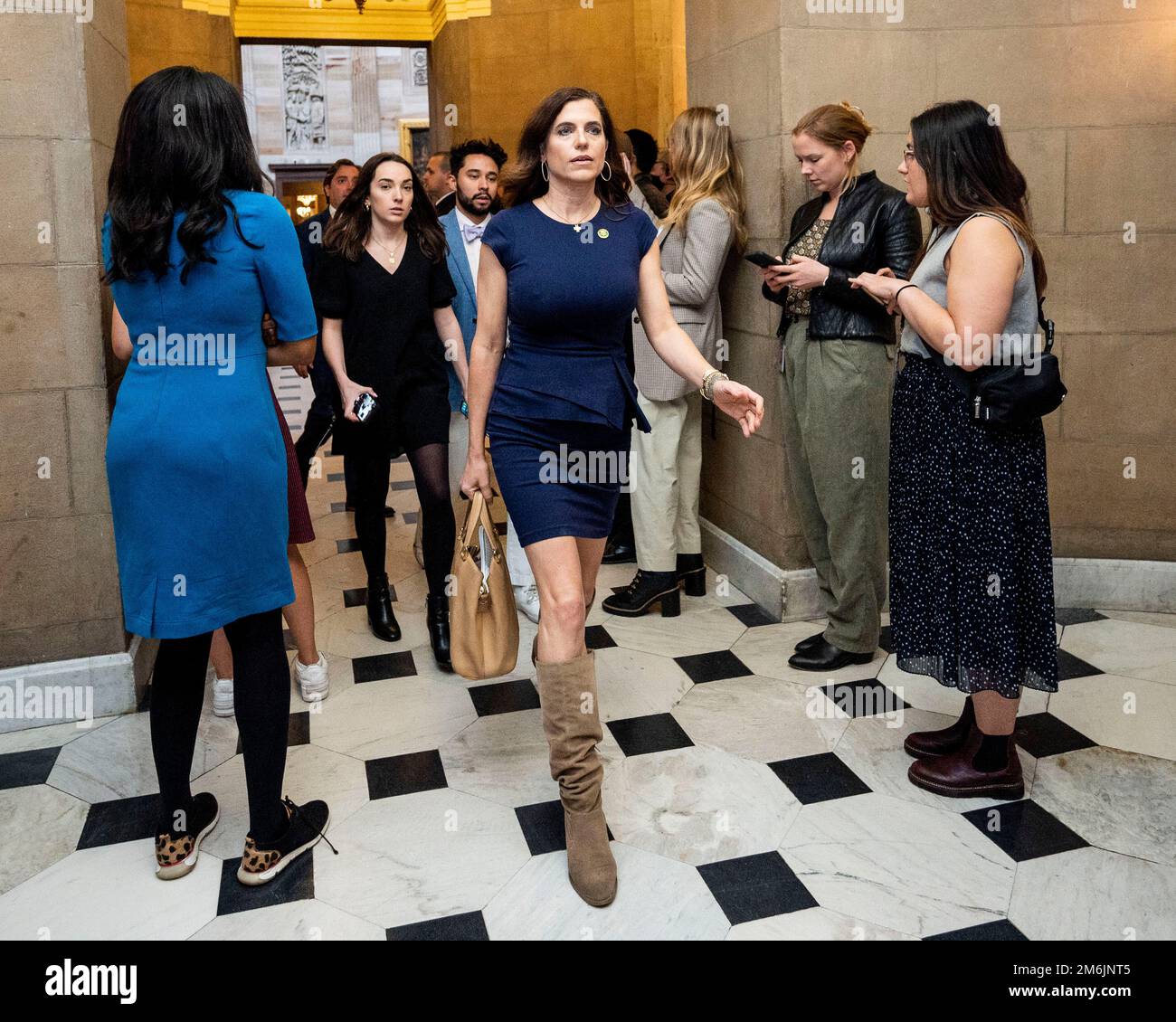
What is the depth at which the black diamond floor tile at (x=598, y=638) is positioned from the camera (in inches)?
147

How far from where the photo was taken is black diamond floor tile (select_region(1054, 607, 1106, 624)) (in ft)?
12.7

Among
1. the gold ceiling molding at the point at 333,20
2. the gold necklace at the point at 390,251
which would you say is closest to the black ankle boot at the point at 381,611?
the gold necklace at the point at 390,251

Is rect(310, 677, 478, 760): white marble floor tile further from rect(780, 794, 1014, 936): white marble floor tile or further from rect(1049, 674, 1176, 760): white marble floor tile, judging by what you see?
rect(1049, 674, 1176, 760): white marble floor tile

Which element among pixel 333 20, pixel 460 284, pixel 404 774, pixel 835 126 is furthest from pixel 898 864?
pixel 333 20

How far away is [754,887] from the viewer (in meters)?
2.29

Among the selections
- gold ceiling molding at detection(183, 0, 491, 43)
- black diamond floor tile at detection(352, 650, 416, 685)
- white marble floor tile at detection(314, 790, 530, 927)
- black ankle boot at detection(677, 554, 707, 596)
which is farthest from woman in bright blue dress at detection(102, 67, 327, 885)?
gold ceiling molding at detection(183, 0, 491, 43)

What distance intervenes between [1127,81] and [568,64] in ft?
21.9

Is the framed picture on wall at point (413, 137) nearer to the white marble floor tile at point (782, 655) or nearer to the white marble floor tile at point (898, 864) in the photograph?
the white marble floor tile at point (782, 655)

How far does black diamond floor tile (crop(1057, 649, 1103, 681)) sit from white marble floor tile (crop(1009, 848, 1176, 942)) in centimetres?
110

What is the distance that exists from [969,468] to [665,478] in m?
1.60

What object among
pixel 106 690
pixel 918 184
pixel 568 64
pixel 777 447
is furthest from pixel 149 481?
pixel 568 64

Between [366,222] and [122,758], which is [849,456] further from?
[122,758]

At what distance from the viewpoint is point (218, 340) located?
207 cm
